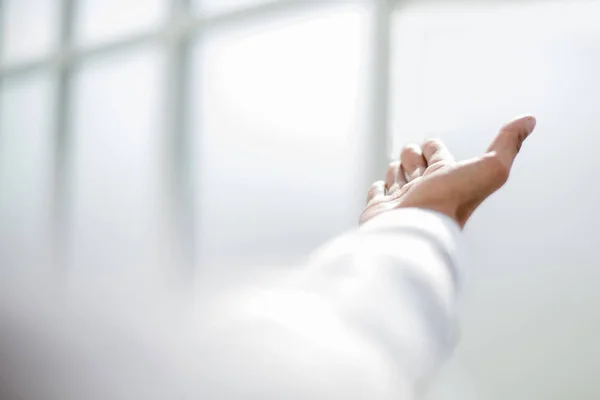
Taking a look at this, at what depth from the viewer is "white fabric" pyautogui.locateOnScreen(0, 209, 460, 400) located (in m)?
0.18

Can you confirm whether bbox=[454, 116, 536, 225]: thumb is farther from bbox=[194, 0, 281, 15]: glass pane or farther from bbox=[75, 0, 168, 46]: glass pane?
bbox=[75, 0, 168, 46]: glass pane

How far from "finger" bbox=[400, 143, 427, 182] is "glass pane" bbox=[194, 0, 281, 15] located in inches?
21.6

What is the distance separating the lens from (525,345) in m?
0.86

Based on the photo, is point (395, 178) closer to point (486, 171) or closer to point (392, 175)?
point (392, 175)

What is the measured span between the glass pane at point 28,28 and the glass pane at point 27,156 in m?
0.08

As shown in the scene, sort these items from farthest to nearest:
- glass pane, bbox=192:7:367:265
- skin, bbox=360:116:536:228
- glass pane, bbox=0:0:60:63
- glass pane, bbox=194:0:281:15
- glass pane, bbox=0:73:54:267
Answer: glass pane, bbox=0:0:60:63 < glass pane, bbox=0:73:54:267 < glass pane, bbox=194:0:281:15 < glass pane, bbox=192:7:367:265 < skin, bbox=360:116:536:228

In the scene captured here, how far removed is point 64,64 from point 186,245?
0.70m

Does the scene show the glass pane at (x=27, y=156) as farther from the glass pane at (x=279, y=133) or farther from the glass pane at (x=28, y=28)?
the glass pane at (x=279, y=133)

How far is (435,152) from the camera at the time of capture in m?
0.73

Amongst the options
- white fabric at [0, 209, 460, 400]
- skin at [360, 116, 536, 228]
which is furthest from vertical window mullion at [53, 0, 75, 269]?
white fabric at [0, 209, 460, 400]

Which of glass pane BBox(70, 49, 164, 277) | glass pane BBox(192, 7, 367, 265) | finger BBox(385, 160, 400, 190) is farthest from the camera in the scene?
glass pane BBox(70, 49, 164, 277)

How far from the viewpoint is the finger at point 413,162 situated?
0.75m

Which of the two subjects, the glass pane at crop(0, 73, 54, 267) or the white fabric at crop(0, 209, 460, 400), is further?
the glass pane at crop(0, 73, 54, 267)

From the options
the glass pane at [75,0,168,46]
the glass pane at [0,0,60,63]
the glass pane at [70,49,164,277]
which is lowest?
the glass pane at [70,49,164,277]
